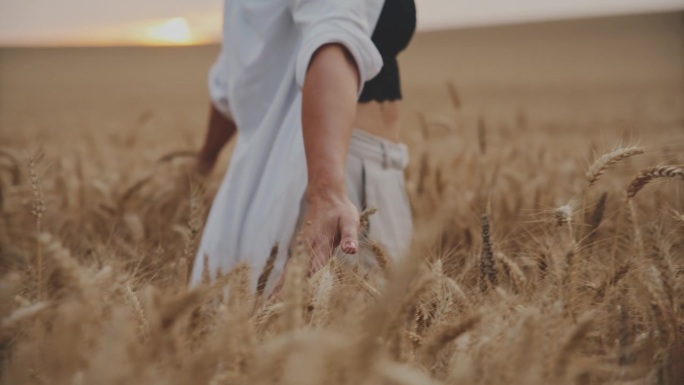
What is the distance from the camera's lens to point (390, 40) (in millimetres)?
1550

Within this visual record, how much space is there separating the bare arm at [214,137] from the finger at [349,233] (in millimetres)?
916

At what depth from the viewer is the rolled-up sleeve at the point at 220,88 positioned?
5.97 ft

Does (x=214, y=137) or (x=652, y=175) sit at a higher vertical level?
(x=214, y=137)

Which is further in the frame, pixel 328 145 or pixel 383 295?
pixel 328 145

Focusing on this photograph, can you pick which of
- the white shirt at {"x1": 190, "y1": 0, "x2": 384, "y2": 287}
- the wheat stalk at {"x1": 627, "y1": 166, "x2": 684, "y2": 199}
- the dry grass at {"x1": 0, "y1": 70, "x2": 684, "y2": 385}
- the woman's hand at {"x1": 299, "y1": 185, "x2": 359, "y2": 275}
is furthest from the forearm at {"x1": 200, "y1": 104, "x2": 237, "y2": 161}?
the wheat stalk at {"x1": 627, "y1": 166, "x2": 684, "y2": 199}

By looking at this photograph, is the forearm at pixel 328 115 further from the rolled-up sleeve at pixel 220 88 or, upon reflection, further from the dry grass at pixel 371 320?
the rolled-up sleeve at pixel 220 88

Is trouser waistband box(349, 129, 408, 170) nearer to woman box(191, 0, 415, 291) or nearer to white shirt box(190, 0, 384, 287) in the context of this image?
woman box(191, 0, 415, 291)

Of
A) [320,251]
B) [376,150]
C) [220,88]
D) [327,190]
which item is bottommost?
[320,251]

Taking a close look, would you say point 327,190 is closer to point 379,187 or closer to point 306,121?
point 306,121

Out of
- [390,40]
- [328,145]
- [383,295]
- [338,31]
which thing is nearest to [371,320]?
[383,295]

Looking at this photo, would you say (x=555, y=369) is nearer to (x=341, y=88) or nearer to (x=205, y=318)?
(x=205, y=318)

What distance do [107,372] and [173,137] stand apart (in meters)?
6.05

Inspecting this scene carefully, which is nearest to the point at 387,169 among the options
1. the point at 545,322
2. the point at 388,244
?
the point at 388,244

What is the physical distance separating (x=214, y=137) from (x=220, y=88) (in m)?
0.19
